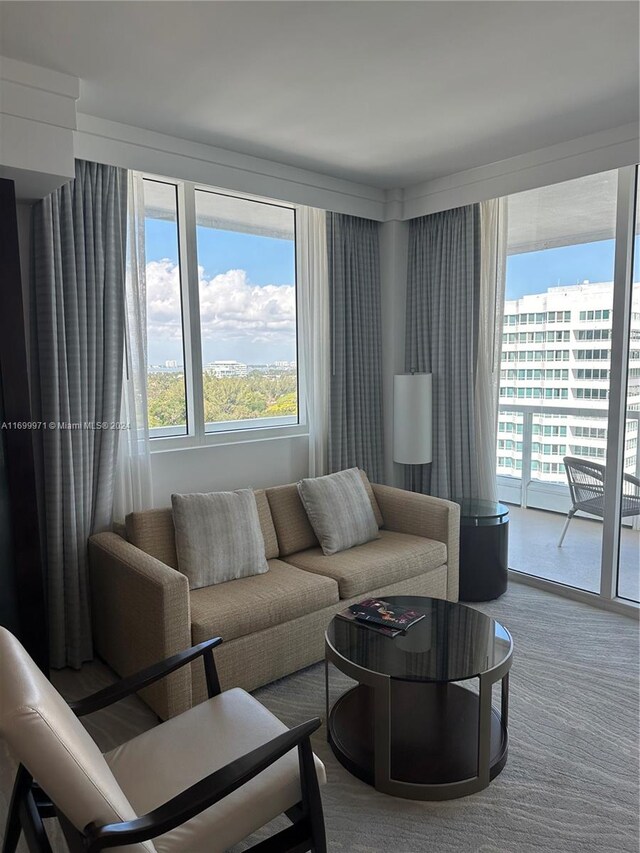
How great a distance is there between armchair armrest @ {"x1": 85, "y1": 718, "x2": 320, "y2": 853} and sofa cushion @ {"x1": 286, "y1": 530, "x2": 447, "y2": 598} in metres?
1.52

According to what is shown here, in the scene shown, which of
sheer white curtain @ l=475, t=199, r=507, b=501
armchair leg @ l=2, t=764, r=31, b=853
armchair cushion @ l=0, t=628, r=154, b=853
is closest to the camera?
armchair cushion @ l=0, t=628, r=154, b=853

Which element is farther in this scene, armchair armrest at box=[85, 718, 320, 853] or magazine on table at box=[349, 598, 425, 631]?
magazine on table at box=[349, 598, 425, 631]

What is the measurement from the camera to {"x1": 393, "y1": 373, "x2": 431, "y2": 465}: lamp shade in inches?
159

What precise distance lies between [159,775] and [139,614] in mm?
1041

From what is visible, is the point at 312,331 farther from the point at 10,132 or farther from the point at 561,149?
the point at 10,132

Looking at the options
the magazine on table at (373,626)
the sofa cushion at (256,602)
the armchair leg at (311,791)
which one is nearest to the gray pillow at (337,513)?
the sofa cushion at (256,602)

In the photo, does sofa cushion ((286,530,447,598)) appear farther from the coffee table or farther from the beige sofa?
the coffee table

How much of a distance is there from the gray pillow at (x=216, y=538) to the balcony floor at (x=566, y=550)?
1952mm

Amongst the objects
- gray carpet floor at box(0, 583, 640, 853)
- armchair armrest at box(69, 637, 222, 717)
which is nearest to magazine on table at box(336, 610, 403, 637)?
gray carpet floor at box(0, 583, 640, 853)

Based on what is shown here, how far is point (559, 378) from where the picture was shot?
3799mm

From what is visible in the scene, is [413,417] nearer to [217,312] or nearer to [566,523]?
[566,523]

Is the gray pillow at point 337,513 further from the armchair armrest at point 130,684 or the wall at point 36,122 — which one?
the wall at point 36,122

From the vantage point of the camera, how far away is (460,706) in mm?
2504

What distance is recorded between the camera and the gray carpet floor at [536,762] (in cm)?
197
